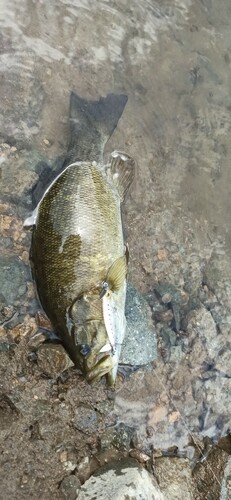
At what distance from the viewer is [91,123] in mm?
5535

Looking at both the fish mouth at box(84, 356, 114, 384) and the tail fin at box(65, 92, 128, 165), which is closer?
the fish mouth at box(84, 356, 114, 384)

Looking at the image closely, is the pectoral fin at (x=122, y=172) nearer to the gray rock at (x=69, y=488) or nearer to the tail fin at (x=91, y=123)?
the tail fin at (x=91, y=123)

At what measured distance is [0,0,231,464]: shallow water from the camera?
17.8ft

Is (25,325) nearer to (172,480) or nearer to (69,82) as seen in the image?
(172,480)

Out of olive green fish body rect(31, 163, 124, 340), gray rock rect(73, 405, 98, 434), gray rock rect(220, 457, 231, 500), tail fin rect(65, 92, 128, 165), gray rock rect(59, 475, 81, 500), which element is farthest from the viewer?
tail fin rect(65, 92, 128, 165)

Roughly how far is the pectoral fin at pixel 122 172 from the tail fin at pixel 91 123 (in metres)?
0.23

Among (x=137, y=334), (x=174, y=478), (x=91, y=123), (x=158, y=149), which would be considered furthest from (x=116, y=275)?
(x=158, y=149)

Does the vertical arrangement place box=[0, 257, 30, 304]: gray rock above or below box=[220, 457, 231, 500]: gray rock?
above

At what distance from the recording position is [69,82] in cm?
612

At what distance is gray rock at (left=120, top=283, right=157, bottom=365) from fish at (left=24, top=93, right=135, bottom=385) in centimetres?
48

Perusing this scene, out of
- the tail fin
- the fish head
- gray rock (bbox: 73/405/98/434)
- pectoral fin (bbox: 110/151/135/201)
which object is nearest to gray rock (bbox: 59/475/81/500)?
gray rock (bbox: 73/405/98/434)

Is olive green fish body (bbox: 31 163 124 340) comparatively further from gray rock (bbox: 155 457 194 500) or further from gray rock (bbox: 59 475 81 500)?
gray rock (bbox: 155 457 194 500)

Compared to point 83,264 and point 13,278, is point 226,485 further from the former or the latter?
point 13,278

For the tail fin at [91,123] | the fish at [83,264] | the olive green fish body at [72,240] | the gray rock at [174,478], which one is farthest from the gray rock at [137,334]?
the tail fin at [91,123]
